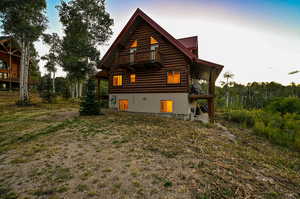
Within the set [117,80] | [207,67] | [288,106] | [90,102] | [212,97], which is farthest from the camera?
[288,106]

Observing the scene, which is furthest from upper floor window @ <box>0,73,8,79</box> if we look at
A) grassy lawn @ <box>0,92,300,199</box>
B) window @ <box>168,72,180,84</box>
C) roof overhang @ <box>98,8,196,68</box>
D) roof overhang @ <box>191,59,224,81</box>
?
roof overhang @ <box>191,59,224,81</box>

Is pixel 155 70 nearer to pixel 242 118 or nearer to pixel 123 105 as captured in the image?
pixel 123 105

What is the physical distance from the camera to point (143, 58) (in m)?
11.9

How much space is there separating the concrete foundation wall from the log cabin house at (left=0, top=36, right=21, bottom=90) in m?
22.9

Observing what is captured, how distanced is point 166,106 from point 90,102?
7.13m

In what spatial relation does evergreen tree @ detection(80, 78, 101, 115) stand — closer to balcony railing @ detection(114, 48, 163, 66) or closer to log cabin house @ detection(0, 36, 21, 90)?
balcony railing @ detection(114, 48, 163, 66)

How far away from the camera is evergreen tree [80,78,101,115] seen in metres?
10.8

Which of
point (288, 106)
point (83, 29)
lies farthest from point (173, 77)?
point (288, 106)

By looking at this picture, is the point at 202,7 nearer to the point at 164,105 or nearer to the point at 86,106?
the point at 164,105

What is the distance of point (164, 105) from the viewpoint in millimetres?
12516

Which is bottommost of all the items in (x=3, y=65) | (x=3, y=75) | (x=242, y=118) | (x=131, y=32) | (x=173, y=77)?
(x=242, y=118)

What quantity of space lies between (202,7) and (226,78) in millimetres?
36850

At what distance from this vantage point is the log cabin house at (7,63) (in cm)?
2278

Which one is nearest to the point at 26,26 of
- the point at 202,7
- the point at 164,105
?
the point at 164,105
